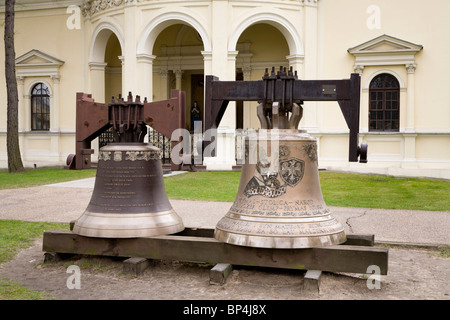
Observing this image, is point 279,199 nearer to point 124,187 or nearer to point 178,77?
point 124,187

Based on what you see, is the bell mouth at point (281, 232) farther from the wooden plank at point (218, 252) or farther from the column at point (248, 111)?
the column at point (248, 111)

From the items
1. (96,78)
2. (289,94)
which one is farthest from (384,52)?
(289,94)

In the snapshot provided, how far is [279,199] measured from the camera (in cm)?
494

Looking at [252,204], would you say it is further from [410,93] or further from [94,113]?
[410,93]

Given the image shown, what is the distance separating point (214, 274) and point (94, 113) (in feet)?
6.94

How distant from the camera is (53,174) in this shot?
17359 millimetres

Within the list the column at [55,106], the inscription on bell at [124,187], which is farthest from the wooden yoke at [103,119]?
the column at [55,106]

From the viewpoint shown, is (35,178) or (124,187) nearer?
(124,187)

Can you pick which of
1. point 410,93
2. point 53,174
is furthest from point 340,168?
point 53,174

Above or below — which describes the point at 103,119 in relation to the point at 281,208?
above

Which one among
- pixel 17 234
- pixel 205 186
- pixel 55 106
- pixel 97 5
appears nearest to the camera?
pixel 17 234

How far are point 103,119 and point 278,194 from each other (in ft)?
6.50

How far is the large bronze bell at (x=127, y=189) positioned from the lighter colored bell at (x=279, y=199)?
0.77m

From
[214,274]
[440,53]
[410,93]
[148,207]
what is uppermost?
[440,53]
